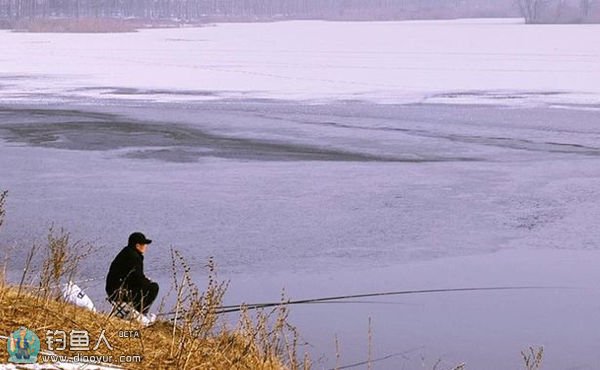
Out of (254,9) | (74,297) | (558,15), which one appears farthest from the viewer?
(254,9)

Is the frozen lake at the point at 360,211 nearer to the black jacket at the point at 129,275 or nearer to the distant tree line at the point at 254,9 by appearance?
the black jacket at the point at 129,275

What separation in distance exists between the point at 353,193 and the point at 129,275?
741 centimetres

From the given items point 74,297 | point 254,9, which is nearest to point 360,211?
point 74,297

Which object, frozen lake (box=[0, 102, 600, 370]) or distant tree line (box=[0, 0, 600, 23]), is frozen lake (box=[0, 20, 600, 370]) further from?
distant tree line (box=[0, 0, 600, 23])

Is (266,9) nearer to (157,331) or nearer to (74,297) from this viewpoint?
(74,297)

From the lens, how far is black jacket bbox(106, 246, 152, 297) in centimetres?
736

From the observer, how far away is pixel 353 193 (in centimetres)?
1455

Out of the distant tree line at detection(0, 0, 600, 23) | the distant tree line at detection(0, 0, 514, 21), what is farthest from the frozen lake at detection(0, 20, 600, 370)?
the distant tree line at detection(0, 0, 514, 21)

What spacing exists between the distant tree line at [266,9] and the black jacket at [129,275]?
→ 92.0 meters

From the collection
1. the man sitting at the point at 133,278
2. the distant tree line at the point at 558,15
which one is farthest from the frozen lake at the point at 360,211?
the distant tree line at the point at 558,15

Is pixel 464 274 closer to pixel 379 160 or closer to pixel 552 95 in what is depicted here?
pixel 379 160

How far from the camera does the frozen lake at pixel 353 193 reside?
29.0 ft

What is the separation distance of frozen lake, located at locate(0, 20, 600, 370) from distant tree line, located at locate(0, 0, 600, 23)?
7287 cm

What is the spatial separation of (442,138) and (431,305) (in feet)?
37.6
